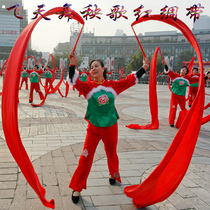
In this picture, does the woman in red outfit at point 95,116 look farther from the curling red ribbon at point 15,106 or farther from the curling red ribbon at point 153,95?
the curling red ribbon at point 153,95

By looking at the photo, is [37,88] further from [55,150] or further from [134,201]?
[134,201]

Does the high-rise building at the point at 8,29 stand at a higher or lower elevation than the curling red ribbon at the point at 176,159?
higher

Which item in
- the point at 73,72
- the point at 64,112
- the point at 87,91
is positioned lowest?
the point at 64,112

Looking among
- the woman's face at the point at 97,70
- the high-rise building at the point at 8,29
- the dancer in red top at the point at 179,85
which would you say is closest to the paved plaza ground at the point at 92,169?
the dancer in red top at the point at 179,85

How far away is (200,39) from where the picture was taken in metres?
83.2

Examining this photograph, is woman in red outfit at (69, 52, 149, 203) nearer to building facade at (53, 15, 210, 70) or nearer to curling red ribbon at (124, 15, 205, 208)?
curling red ribbon at (124, 15, 205, 208)

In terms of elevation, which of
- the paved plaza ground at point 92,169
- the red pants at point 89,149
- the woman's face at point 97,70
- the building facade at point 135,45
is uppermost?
the building facade at point 135,45

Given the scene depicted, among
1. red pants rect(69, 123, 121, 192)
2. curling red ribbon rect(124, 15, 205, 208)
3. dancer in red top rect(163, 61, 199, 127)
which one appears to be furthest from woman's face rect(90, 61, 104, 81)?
dancer in red top rect(163, 61, 199, 127)

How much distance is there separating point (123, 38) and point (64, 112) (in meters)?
90.0

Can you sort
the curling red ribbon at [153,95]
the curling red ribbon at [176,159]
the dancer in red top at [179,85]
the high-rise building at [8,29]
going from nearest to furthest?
the curling red ribbon at [176,159] < the curling red ribbon at [153,95] < the dancer in red top at [179,85] < the high-rise building at [8,29]

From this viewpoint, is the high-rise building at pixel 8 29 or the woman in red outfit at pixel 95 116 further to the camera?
the high-rise building at pixel 8 29

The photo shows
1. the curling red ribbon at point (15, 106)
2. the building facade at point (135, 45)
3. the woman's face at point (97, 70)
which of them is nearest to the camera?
the curling red ribbon at point (15, 106)

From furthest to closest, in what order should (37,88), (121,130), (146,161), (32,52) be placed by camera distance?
(32,52) < (37,88) < (121,130) < (146,161)

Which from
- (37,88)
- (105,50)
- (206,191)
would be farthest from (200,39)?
(206,191)
